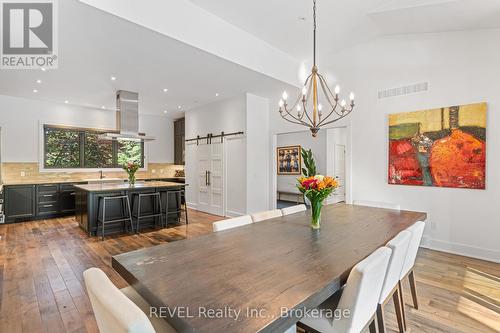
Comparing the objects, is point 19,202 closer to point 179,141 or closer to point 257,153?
point 179,141

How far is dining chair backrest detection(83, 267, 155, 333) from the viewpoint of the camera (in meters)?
0.82

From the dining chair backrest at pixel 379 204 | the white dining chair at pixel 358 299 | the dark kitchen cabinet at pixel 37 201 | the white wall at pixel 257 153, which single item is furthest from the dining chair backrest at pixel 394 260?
the dark kitchen cabinet at pixel 37 201

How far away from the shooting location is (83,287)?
2.75 m

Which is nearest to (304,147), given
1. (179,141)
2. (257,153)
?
(257,153)

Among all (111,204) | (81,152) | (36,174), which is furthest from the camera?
(81,152)

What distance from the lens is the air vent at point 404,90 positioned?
3.99 metres

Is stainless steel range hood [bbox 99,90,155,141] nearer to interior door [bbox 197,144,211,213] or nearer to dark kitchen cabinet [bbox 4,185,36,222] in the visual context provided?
A: interior door [bbox 197,144,211,213]

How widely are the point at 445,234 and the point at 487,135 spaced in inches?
61.1

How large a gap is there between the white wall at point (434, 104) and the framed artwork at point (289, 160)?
387cm

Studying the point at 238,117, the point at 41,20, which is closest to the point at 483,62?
the point at 238,117

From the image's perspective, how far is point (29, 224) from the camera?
18.5 ft

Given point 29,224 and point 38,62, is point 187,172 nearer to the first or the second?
point 29,224

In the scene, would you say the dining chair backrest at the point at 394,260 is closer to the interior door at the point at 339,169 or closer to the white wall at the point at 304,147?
the white wall at the point at 304,147

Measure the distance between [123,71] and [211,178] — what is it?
3.37m
